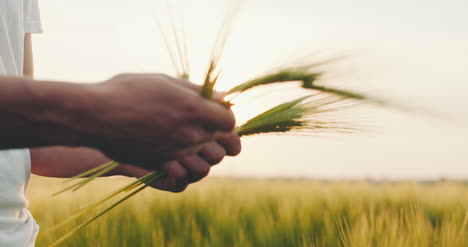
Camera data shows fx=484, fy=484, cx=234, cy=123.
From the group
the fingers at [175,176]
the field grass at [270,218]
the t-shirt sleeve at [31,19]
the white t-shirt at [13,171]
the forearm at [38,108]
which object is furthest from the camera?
the field grass at [270,218]

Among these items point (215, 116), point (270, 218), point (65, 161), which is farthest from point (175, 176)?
point (270, 218)

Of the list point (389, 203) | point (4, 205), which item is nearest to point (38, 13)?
point (4, 205)

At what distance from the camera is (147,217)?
5.98 feet

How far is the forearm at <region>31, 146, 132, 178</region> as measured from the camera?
36.6 inches

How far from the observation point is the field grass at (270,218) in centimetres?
144

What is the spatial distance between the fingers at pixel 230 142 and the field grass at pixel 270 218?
0.64 metres

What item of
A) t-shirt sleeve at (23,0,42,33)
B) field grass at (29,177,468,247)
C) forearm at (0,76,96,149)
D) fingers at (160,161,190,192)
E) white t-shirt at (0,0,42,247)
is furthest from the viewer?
field grass at (29,177,468,247)

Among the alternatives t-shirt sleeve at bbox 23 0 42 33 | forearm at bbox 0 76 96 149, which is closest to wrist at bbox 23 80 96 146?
forearm at bbox 0 76 96 149

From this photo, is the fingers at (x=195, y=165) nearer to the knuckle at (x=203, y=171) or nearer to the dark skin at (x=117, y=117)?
the knuckle at (x=203, y=171)

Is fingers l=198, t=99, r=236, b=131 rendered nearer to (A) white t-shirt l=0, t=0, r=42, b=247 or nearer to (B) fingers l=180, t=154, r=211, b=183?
(B) fingers l=180, t=154, r=211, b=183

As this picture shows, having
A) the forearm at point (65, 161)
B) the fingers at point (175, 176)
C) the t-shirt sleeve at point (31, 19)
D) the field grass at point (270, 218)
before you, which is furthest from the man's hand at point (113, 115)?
the field grass at point (270, 218)

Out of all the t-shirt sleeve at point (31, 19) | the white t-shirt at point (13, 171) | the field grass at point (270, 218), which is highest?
the t-shirt sleeve at point (31, 19)

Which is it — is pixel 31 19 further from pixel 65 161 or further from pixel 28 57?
pixel 65 161

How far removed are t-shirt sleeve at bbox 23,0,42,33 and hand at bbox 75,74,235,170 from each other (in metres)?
0.63
